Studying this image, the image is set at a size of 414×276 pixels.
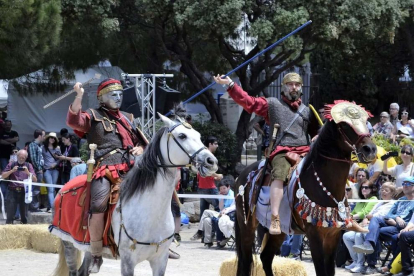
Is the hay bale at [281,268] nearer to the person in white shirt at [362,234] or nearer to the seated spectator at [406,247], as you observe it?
the seated spectator at [406,247]

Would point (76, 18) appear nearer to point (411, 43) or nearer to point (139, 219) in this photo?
point (411, 43)

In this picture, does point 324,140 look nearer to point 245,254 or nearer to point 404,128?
point 245,254

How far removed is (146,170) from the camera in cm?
711

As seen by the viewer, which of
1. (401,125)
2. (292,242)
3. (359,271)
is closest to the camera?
(359,271)

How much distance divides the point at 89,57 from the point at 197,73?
130 inches

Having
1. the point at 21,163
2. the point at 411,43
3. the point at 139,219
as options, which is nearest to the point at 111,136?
the point at 139,219

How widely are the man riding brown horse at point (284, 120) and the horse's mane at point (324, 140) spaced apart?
43 centimetres

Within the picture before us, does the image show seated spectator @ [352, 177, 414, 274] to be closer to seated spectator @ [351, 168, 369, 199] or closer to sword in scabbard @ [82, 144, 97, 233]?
seated spectator @ [351, 168, 369, 199]

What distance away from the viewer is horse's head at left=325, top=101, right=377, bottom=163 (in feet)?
24.2

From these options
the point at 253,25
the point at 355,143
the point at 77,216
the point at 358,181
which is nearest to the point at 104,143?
the point at 77,216

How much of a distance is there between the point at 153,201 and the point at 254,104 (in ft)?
6.68

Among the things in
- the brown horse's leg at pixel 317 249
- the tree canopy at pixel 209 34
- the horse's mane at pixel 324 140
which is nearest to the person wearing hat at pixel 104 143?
the horse's mane at pixel 324 140

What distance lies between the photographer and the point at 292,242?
12039mm

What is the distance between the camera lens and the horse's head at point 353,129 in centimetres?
738
